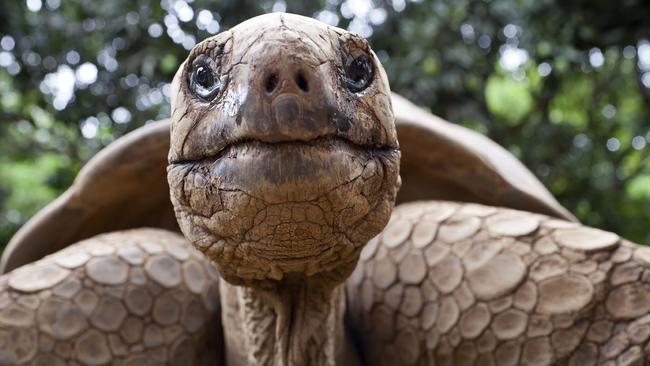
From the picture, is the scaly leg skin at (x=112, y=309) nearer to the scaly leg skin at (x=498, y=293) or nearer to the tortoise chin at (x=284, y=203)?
the scaly leg skin at (x=498, y=293)

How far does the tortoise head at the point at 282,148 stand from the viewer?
2.94ft

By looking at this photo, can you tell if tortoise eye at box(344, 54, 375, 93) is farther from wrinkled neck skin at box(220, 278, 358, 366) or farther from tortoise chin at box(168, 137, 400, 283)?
wrinkled neck skin at box(220, 278, 358, 366)

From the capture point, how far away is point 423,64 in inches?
162

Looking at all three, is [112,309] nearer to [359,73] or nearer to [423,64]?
[359,73]

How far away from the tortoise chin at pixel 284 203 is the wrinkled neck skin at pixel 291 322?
Answer: 0.09m

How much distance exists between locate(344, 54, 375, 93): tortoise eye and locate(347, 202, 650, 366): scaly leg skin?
0.77 m

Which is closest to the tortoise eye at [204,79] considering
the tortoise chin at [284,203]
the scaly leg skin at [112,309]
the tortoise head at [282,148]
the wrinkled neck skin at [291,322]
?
the tortoise head at [282,148]

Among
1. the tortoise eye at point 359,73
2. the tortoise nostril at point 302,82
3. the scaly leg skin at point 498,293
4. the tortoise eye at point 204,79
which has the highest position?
the tortoise eye at point 204,79

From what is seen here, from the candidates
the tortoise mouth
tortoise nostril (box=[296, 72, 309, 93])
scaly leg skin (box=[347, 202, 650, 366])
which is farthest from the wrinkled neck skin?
tortoise nostril (box=[296, 72, 309, 93])

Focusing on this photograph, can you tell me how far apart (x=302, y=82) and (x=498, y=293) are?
925 mm

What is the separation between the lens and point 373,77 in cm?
107

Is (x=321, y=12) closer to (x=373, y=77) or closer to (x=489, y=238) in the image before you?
(x=489, y=238)

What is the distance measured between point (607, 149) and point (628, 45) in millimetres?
972

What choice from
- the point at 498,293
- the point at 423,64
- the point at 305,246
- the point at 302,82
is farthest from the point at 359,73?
the point at 423,64
